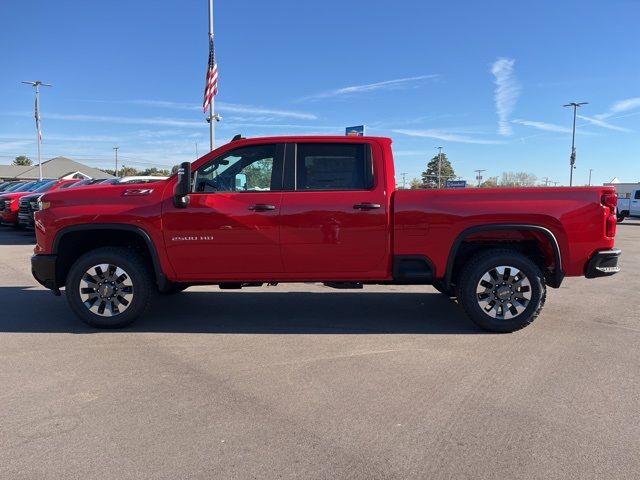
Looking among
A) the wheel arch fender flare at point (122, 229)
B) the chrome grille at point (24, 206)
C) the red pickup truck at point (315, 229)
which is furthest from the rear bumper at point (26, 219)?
the wheel arch fender flare at point (122, 229)

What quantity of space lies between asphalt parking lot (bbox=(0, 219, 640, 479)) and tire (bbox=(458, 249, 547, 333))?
0.19 metres

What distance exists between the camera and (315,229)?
204 inches

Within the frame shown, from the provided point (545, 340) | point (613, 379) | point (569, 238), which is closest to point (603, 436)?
point (613, 379)

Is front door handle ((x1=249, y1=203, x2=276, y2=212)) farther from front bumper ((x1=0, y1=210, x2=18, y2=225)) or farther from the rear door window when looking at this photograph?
front bumper ((x1=0, y1=210, x2=18, y2=225))

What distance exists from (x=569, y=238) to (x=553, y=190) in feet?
1.72

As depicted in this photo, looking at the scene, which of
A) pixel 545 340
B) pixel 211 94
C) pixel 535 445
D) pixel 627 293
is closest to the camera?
pixel 535 445

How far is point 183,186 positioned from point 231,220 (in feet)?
1.94

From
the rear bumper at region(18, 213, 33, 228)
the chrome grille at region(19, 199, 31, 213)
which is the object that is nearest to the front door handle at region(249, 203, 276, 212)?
the rear bumper at region(18, 213, 33, 228)

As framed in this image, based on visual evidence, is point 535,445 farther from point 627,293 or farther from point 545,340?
point 627,293

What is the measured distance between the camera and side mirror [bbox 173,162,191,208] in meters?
5.05

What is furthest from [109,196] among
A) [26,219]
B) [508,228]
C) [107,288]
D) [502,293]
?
[26,219]

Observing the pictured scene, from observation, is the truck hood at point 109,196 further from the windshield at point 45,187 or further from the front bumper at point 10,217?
the windshield at point 45,187

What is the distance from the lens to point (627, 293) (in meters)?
7.46

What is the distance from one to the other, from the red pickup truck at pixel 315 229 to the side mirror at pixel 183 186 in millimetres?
10
